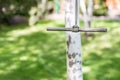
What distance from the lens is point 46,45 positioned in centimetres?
1072

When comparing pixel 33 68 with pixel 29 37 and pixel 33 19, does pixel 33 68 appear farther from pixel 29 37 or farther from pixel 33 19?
pixel 33 19

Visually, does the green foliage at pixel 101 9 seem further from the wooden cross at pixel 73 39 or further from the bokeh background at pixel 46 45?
the wooden cross at pixel 73 39

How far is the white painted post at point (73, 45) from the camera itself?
254 centimetres

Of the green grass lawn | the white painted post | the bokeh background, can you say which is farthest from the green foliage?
the white painted post

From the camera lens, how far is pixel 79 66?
2604mm

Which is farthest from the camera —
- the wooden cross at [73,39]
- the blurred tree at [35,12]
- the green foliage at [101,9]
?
the green foliage at [101,9]

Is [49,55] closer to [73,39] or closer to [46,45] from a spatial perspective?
[46,45]

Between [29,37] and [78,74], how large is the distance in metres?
9.53

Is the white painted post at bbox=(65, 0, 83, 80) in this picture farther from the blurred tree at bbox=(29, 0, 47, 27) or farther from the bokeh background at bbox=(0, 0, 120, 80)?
the blurred tree at bbox=(29, 0, 47, 27)

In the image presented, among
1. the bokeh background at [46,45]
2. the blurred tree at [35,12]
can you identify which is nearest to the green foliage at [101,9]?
the bokeh background at [46,45]

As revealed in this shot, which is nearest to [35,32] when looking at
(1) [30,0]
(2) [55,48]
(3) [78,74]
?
(1) [30,0]

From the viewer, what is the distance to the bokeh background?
8.14m

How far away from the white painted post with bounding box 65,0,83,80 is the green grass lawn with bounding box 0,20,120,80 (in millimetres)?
5035

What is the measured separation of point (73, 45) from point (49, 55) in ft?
23.2
